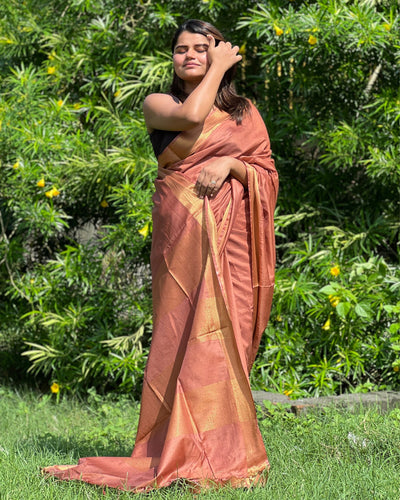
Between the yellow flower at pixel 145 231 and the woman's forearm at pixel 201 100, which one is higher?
the woman's forearm at pixel 201 100

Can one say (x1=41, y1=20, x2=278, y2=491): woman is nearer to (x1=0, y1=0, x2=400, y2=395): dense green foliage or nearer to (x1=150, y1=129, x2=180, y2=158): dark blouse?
(x1=150, y1=129, x2=180, y2=158): dark blouse

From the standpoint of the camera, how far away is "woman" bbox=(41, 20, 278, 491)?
10.0ft

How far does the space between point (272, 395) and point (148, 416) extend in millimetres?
1588

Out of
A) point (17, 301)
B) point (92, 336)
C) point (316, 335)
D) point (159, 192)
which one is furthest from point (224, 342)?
point (17, 301)

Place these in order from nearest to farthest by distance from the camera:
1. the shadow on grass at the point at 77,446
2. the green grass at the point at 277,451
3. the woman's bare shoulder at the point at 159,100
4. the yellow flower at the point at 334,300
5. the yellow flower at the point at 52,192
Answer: the green grass at the point at 277,451, the woman's bare shoulder at the point at 159,100, the shadow on grass at the point at 77,446, the yellow flower at the point at 334,300, the yellow flower at the point at 52,192

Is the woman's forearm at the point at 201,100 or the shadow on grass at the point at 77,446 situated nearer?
the woman's forearm at the point at 201,100

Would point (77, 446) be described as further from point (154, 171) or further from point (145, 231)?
point (154, 171)

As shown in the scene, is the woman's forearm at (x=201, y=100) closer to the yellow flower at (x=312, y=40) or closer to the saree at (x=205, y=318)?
the saree at (x=205, y=318)

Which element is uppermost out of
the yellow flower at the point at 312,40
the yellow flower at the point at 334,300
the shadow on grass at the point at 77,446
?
the yellow flower at the point at 312,40

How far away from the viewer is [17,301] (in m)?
6.68

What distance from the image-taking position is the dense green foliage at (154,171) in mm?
5047

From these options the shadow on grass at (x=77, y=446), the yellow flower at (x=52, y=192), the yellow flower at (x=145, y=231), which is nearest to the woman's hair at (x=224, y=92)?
the shadow on grass at (x=77, y=446)

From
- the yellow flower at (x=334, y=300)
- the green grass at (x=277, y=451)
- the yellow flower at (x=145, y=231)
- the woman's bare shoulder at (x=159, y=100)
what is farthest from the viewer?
the yellow flower at (x=145, y=231)

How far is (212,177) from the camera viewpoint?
124 inches
